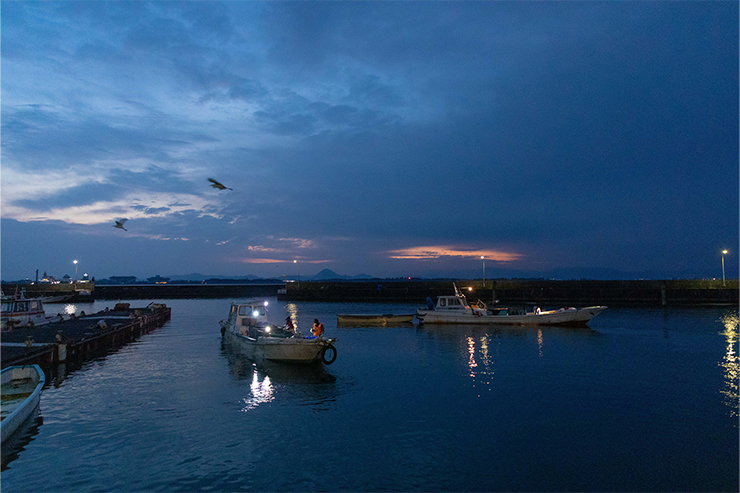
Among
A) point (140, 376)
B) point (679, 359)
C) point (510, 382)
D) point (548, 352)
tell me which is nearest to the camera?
point (510, 382)

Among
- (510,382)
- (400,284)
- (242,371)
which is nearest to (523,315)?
(510,382)

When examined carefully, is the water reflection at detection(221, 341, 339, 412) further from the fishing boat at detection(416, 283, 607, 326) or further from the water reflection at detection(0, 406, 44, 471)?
the fishing boat at detection(416, 283, 607, 326)

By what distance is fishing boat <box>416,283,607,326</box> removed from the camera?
3959cm

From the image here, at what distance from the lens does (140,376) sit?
21.1 metres

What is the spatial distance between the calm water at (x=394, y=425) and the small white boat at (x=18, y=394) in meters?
0.78

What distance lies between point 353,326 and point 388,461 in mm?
33718

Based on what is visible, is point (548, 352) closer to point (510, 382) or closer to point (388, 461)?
point (510, 382)

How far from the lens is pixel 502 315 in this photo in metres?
41.3

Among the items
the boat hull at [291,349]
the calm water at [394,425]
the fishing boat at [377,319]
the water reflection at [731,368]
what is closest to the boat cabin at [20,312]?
the calm water at [394,425]

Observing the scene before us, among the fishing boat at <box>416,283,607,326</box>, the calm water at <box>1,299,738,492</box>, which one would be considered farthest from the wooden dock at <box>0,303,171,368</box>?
the fishing boat at <box>416,283,607,326</box>

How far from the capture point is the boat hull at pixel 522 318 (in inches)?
1558

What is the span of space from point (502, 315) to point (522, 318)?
6.45ft

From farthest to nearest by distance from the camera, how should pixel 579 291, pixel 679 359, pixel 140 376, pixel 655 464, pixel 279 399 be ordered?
pixel 579 291, pixel 679 359, pixel 140 376, pixel 279 399, pixel 655 464

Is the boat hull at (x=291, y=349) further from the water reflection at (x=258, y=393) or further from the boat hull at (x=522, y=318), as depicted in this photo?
the boat hull at (x=522, y=318)
